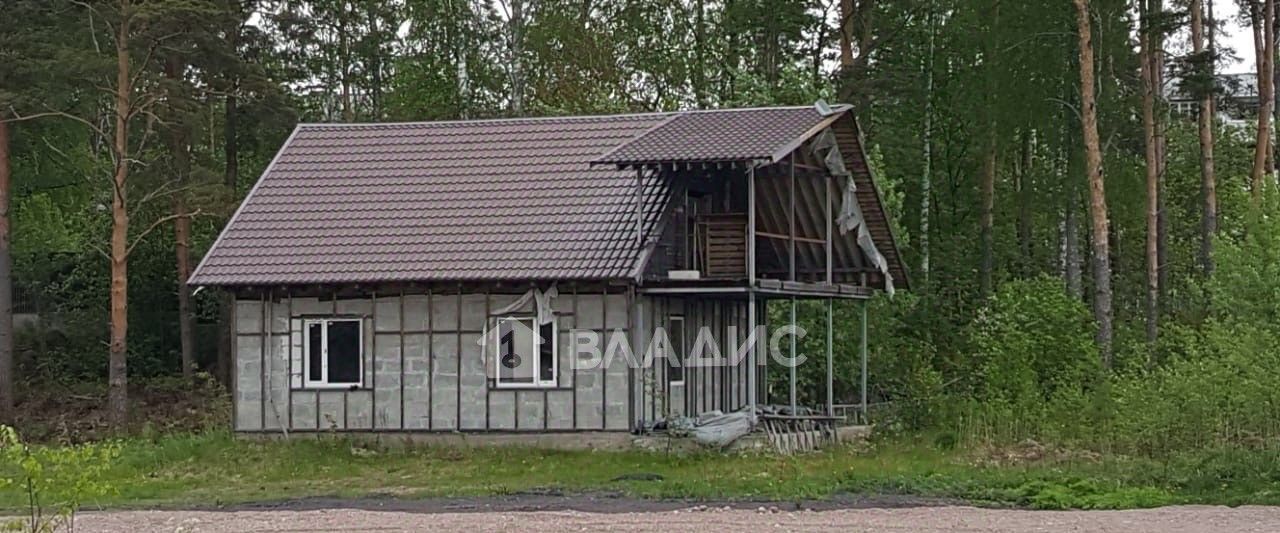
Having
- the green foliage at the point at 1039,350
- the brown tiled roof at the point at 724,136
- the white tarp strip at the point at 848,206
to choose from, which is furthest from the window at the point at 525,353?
the green foliage at the point at 1039,350

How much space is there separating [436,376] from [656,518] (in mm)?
8954

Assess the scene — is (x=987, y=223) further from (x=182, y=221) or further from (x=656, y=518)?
(x=656, y=518)

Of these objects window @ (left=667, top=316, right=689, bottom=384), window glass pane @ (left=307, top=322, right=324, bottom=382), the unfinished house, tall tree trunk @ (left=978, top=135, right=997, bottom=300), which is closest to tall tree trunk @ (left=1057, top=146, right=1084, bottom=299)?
tall tree trunk @ (left=978, top=135, right=997, bottom=300)

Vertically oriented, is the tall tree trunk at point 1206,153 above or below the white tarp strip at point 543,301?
above

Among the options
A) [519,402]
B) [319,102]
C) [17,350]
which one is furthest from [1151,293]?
[17,350]

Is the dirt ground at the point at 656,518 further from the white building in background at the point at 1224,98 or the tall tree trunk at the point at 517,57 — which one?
the tall tree trunk at the point at 517,57

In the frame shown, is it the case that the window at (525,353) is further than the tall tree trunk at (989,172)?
No

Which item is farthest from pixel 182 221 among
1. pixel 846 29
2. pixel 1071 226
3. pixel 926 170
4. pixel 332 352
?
pixel 1071 226

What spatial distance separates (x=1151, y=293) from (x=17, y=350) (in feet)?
82.6

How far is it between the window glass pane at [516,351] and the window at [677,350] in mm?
2105

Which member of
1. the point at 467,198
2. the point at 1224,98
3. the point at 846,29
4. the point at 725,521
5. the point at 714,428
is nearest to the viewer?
the point at 725,521

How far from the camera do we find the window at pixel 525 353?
24.7 meters

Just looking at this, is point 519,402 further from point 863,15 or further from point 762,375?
point 863,15

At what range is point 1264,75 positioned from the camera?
111ft
